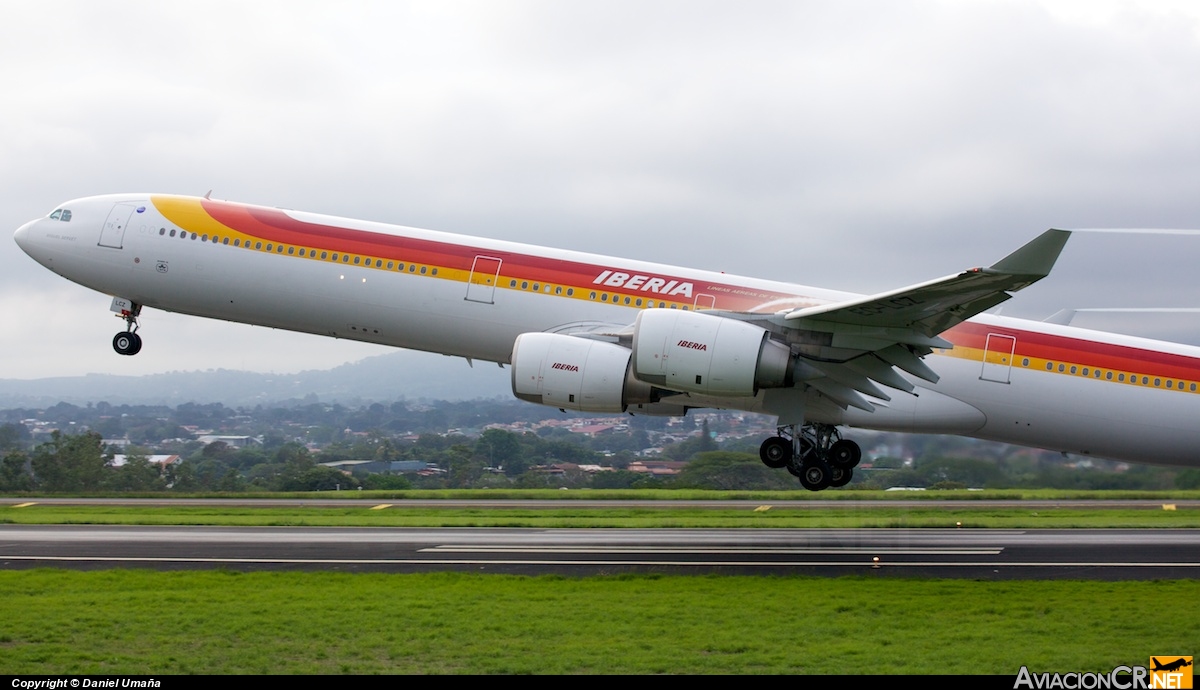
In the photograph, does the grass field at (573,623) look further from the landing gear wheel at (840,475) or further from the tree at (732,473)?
the tree at (732,473)

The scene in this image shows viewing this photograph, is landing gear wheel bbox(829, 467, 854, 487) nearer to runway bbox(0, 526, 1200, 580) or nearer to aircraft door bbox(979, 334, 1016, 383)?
runway bbox(0, 526, 1200, 580)

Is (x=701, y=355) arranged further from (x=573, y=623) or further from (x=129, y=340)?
(x=129, y=340)

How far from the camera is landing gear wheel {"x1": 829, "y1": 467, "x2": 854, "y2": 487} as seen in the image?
1037 inches

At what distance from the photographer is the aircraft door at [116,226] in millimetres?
27484

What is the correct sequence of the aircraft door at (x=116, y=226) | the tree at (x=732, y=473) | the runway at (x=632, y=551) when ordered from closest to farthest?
the runway at (x=632, y=551) → the aircraft door at (x=116, y=226) → the tree at (x=732, y=473)

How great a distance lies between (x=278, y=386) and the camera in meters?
174

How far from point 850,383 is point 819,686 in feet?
37.0

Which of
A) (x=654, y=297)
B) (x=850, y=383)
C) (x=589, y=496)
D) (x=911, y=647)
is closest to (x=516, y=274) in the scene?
(x=654, y=297)

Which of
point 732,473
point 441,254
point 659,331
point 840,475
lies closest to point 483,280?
point 441,254

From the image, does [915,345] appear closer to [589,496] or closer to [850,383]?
[850,383]

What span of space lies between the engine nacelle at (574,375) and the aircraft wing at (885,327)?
3425mm

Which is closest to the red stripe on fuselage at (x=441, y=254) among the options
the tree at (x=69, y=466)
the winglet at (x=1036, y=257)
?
the winglet at (x=1036, y=257)

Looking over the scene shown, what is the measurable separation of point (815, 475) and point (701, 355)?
617 cm

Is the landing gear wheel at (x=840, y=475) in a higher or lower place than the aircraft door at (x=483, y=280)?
lower
